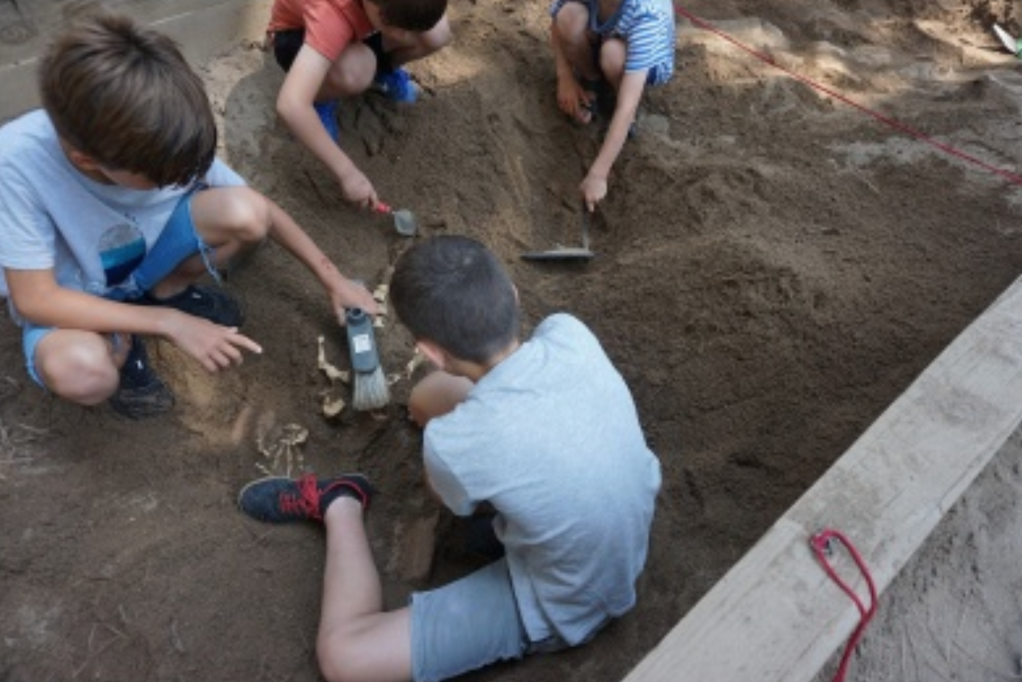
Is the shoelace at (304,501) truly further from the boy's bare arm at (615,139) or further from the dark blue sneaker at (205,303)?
the boy's bare arm at (615,139)

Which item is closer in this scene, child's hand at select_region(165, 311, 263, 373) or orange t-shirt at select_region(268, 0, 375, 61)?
child's hand at select_region(165, 311, 263, 373)

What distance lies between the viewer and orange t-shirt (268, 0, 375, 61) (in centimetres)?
251

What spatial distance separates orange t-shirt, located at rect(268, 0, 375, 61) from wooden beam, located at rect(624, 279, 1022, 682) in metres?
1.94

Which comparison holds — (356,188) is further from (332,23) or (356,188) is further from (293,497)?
(293,497)

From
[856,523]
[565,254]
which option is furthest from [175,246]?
[856,523]

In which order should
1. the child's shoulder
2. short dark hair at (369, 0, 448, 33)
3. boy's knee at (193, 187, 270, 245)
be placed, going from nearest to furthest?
the child's shoulder, boy's knee at (193, 187, 270, 245), short dark hair at (369, 0, 448, 33)

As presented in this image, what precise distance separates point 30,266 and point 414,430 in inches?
41.3

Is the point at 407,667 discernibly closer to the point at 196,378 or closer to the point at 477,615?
the point at 477,615

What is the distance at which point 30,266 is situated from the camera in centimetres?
182

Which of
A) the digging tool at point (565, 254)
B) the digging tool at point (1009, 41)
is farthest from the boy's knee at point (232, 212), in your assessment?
the digging tool at point (1009, 41)

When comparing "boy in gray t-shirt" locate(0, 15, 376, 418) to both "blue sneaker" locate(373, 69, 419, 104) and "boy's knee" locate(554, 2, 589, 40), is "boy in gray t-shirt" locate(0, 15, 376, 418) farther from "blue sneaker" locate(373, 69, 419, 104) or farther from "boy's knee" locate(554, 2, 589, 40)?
"boy's knee" locate(554, 2, 589, 40)

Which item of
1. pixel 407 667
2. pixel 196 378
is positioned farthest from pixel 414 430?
pixel 407 667

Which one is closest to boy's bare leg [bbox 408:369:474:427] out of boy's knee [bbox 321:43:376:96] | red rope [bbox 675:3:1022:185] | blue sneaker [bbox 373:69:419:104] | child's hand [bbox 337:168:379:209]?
child's hand [bbox 337:168:379:209]

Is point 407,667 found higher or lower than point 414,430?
higher
